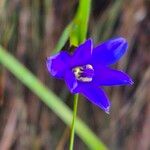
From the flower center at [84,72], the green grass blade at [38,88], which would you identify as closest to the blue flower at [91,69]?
the flower center at [84,72]

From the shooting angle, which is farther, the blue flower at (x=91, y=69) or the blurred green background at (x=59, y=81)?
the blurred green background at (x=59, y=81)

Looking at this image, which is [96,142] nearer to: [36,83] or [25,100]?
[36,83]

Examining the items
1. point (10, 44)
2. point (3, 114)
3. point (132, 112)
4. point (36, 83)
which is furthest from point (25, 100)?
point (36, 83)

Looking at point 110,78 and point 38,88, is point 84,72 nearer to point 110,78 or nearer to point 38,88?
point 110,78

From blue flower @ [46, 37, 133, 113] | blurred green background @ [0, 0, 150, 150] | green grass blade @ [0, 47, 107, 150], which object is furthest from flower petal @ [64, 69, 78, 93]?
blurred green background @ [0, 0, 150, 150]

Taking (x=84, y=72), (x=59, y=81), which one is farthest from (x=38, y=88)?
(x=59, y=81)

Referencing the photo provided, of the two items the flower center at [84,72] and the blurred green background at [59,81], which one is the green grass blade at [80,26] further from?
the blurred green background at [59,81]

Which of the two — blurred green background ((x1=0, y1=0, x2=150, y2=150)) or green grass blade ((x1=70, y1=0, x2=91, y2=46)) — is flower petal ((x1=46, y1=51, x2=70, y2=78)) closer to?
green grass blade ((x1=70, y1=0, x2=91, y2=46))
